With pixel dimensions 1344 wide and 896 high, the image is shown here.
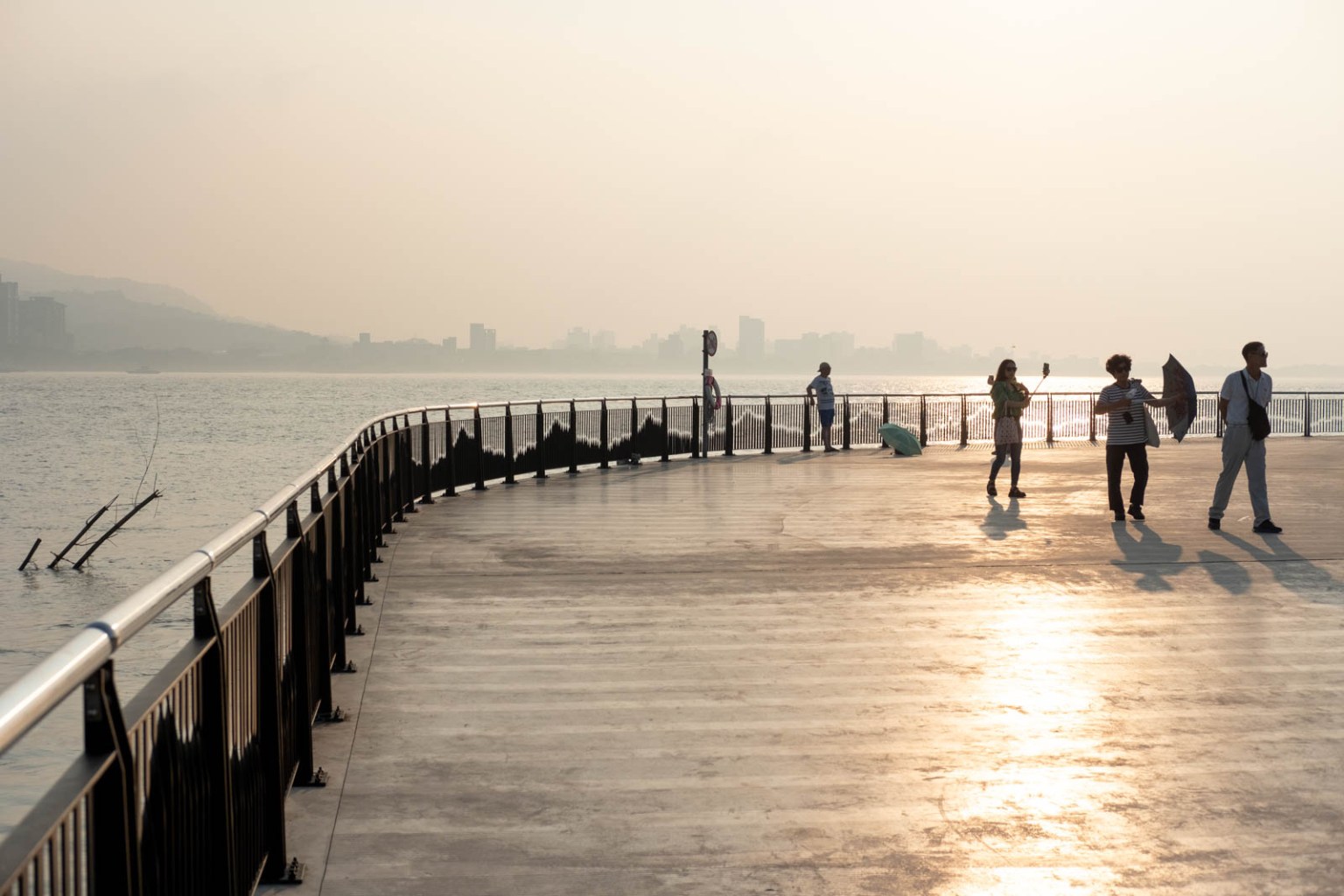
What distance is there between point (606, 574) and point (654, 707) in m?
4.62

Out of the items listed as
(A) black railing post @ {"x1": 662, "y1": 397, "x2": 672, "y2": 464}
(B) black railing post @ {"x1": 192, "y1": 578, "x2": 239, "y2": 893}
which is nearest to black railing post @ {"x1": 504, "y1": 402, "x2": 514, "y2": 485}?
(A) black railing post @ {"x1": 662, "y1": 397, "x2": 672, "y2": 464}

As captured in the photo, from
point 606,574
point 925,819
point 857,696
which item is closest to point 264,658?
point 925,819

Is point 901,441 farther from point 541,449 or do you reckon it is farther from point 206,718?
point 206,718

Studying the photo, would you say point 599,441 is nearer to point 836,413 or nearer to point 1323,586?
point 836,413

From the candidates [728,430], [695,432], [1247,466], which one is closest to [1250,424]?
[1247,466]

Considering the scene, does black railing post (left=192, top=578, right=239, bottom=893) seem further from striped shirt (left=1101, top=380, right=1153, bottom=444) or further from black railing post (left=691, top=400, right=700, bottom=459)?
black railing post (left=691, top=400, right=700, bottom=459)

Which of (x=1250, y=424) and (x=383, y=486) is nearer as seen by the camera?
(x=383, y=486)

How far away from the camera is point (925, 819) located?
5.06m

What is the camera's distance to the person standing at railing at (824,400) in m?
30.9

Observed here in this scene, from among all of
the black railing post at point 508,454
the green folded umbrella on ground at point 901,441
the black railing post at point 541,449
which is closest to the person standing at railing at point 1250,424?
the black railing post at point 508,454

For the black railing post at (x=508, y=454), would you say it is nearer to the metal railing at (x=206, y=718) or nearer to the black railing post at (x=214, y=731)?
the metal railing at (x=206, y=718)

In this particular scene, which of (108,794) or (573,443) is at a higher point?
(108,794)

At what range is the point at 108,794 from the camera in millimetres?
2521

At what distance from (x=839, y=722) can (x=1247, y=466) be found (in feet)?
30.6
